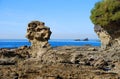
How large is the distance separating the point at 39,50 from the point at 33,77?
22.3 m

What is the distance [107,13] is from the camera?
159 ft

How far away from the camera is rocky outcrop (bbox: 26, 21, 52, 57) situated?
136 ft

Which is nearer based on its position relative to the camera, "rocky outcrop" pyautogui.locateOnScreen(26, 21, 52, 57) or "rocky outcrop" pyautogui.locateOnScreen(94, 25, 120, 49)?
"rocky outcrop" pyautogui.locateOnScreen(26, 21, 52, 57)

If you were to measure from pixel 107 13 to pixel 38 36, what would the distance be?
11044 millimetres

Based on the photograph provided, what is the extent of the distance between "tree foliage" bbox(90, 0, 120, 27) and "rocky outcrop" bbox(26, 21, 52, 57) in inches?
396

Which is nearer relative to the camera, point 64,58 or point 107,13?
point 64,58

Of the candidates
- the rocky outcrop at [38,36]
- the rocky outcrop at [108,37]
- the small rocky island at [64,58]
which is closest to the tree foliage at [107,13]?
the small rocky island at [64,58]

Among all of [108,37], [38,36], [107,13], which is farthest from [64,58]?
[108,37]

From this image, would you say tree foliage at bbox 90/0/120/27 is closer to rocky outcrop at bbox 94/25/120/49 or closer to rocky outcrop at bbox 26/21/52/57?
rocky outcrop at bbox 94/25/120/49

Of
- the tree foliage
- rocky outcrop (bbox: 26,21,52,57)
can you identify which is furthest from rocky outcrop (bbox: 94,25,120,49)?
rocky outcrop (bbox: 26,21,52,57)

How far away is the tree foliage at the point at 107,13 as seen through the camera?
4816cm

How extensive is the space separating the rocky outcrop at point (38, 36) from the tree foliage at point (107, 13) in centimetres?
1005

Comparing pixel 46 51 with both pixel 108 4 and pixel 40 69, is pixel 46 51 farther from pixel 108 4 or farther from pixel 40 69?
pixel 40 69

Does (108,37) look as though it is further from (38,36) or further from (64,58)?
(64,58)
